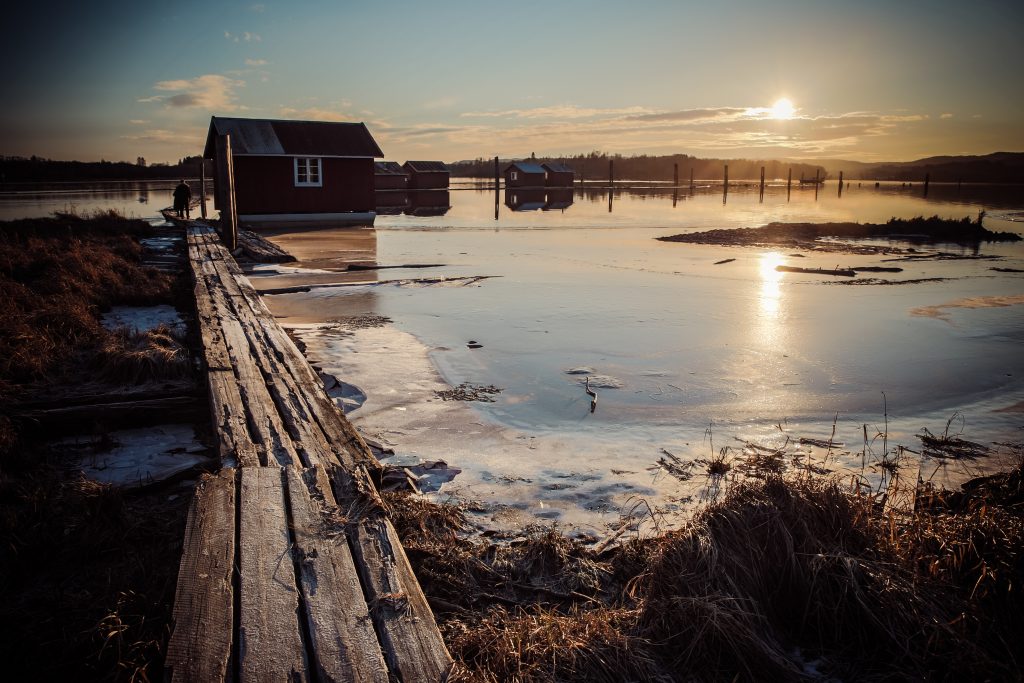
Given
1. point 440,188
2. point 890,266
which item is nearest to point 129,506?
point 890,266

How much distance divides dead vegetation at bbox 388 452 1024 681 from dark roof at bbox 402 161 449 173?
64.5m

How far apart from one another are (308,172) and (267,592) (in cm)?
2933

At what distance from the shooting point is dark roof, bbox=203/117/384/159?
28172 mm

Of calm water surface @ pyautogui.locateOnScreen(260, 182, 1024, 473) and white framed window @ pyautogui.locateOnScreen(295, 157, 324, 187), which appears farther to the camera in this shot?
white framed window @ pyautogui.locateOnScreen(295, 157, 324, 187)

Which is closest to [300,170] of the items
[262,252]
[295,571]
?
[262,252]

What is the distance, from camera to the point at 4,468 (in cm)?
432

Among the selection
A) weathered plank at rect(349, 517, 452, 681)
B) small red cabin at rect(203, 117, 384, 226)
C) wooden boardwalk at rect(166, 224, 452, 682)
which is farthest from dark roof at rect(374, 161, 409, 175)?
weathered plank at rect(349, 517, 452, 681)

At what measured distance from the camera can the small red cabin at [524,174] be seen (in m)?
75.0

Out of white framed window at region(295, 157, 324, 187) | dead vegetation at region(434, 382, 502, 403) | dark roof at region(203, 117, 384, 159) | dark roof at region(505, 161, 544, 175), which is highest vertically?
dark roof at region(505, 161, 544, 175)

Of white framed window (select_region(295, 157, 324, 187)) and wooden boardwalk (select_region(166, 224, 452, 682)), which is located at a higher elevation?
white framed window (select_region(295, 157, 324, 187))

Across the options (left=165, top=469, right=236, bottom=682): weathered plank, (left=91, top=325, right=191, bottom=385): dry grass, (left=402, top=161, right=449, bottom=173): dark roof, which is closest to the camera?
(left=165, top=469, right=236, bottom=682): weathered plank

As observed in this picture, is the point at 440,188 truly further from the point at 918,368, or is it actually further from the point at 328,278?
the point at 918,368

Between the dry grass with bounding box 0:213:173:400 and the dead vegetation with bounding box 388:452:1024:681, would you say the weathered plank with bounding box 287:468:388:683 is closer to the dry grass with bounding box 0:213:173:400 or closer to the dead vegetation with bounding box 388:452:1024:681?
the dead vegetation with bounding box 388:452:1024:681

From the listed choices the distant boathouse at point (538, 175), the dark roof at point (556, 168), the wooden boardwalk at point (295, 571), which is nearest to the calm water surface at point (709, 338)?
the wooden boardwalk at point (295, 571)
